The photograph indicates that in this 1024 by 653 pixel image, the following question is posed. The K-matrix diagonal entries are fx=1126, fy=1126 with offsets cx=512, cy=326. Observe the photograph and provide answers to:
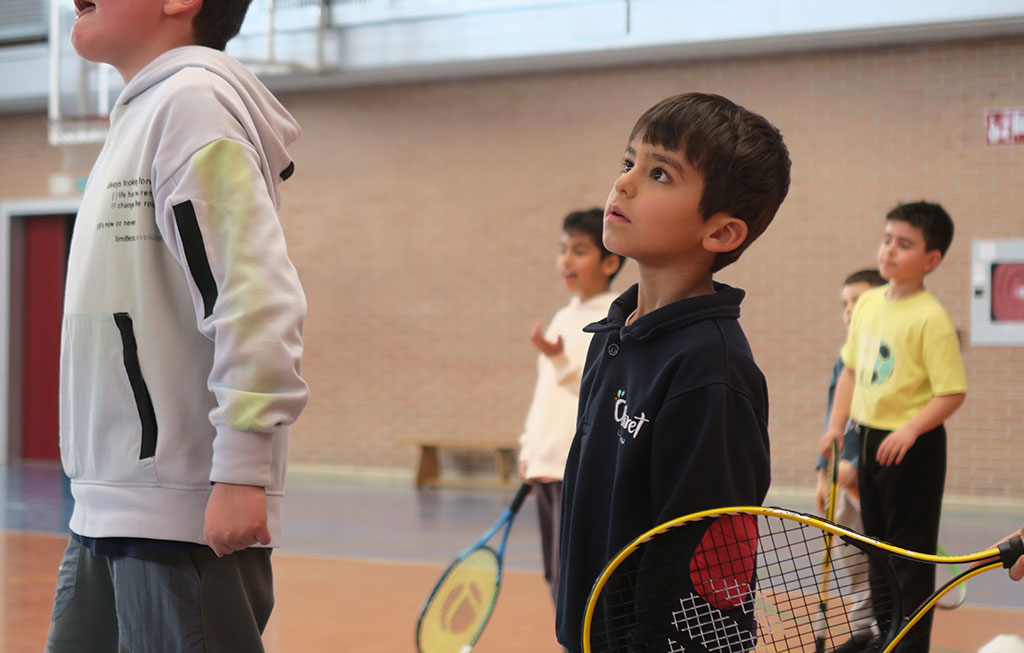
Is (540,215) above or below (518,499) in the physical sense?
above

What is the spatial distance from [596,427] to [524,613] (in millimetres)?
3457

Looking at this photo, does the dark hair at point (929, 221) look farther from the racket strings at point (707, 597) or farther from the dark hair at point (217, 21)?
the dark hair at point (217, 21)

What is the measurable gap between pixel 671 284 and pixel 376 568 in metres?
4.62

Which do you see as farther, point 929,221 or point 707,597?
point 929,221

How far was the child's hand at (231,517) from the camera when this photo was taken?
1639 millimetres

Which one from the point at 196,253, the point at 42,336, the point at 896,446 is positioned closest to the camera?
the point at 196,253

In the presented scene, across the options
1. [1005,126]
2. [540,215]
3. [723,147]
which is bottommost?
[723,147]

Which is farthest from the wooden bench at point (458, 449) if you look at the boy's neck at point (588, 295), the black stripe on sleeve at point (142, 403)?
the black stripe on sleeve at point (142, 403)

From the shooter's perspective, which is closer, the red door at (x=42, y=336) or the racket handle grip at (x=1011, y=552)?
the racket handle grip at (x=1011, y=552)

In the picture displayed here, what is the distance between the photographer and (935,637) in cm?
464

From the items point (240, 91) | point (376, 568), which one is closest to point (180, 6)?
point (240, 91)

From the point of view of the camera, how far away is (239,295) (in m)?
1.67

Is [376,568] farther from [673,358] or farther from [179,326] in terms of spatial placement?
[673,358]

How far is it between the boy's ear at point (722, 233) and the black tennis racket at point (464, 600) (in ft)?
6.95
